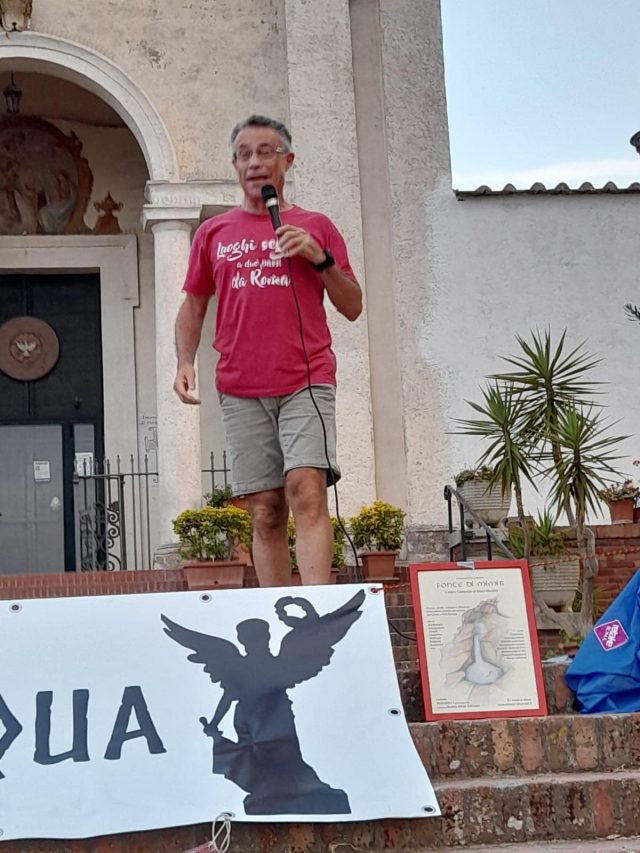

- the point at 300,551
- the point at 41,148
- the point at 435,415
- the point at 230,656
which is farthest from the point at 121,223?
the point at 230,656

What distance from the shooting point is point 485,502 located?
34.9ft

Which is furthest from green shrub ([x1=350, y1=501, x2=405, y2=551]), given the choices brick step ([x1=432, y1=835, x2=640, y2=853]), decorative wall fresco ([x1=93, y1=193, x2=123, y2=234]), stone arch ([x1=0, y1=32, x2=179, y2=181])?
brick step ([x1=432, y1=835, x2=640, y2=853])

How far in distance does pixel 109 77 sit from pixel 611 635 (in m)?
8.50

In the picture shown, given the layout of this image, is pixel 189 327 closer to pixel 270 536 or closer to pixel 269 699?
pixel 270 536

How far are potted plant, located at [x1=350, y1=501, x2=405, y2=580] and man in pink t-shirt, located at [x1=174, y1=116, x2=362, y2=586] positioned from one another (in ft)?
15.4

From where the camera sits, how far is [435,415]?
459 inches

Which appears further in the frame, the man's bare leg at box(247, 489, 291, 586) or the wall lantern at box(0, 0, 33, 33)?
the wall lantern at box(0, 0, 33, 33)

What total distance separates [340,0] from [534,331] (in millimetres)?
3468

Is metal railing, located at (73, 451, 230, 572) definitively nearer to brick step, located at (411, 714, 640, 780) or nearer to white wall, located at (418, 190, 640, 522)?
white wall, located at (418, 190, 640, 522)

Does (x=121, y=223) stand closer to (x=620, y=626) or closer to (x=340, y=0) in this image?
(x=340, y=0)

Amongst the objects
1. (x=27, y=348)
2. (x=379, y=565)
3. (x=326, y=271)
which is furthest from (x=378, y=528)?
(x=27, y=348)

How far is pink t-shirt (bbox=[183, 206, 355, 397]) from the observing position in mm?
5055

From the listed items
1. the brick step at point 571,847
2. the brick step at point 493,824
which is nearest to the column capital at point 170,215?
the brick step at point 493,824

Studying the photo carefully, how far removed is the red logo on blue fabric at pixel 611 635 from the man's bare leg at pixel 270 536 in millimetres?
1199
